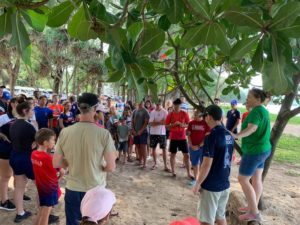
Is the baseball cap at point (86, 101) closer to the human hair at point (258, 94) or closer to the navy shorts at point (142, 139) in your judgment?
the human hair at point (258, 94)

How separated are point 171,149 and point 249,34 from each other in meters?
6.56

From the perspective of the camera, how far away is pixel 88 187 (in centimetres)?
318

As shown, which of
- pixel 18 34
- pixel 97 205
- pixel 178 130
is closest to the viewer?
pixel 18 34

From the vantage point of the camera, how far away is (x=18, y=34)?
1073 mm

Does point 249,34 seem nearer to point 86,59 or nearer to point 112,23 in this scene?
point 112,23

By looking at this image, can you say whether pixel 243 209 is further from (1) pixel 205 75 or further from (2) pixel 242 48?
(2) pixel 242 48

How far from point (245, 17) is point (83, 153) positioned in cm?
247

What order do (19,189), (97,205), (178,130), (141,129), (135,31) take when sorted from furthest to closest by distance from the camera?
1. (141,129)
2. (178,130)
3. (19,189)
4. (97,205)
5. (135,31)

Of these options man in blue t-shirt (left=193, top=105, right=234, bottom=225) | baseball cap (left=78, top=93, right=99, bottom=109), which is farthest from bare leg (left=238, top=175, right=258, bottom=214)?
baseball cap (left=78, top=93, right=99, bottom=109)

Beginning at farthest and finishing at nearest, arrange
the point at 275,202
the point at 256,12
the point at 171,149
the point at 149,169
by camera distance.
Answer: the point at 149,169
the point at 171,149
the point at 275,202
the point at 256,12

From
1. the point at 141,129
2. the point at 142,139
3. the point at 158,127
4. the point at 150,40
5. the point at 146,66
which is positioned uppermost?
the point at 150,40

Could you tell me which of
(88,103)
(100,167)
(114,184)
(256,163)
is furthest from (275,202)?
(88,103)

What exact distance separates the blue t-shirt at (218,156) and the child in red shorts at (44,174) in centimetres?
183

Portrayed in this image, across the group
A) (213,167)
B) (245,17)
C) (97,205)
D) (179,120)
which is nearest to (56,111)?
(179,120)
